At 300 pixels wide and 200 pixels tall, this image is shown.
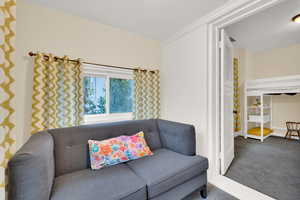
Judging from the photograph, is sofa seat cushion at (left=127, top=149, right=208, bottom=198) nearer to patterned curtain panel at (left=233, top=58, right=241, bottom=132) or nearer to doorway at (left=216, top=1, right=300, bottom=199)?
doorway at (left=216, top=1, right=300, bottom=199)

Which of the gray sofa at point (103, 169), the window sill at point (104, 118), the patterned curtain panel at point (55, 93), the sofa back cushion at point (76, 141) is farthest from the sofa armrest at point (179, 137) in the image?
the patterned curtain panel at point (55, 93)

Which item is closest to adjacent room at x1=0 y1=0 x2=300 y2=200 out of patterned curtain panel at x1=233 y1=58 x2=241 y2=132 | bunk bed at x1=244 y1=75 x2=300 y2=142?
bunk bed at x1=244 y1=75 x2=300 y2=142

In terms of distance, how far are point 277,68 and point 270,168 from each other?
3138 millimetres

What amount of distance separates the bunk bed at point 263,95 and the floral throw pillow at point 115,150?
3.42 metres

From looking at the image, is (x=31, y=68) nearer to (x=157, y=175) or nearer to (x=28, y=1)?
(x=28, y=1)

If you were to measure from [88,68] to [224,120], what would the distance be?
7.19 ft

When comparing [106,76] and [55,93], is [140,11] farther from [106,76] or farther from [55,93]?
[55,93]

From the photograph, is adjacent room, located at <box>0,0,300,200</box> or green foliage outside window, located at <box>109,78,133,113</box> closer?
adjacent room, located at <box>0,0,300,200</box>

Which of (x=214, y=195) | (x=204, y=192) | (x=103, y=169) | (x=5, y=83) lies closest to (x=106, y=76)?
(x=5, y=83)

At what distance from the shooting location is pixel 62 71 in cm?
174

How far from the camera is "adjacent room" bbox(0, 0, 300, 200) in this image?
1.10 meters

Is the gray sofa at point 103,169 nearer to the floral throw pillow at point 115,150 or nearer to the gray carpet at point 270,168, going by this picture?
the floral throw pillow at point 115,150

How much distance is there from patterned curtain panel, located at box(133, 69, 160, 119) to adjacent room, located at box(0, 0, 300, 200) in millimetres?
19

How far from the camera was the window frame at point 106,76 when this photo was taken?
2.03 m
